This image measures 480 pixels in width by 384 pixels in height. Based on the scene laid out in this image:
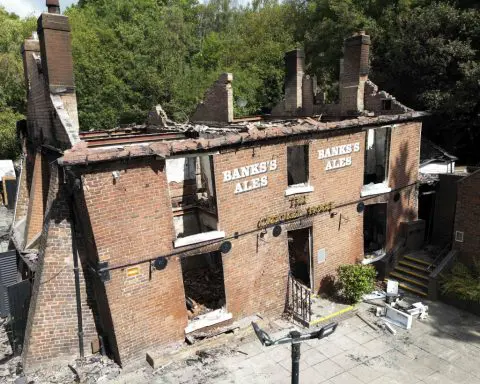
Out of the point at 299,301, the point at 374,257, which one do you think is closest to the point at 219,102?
the point at 374,257

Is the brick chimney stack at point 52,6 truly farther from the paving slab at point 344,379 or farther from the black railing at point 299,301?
the paving slab at point 344,379

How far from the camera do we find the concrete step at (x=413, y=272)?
13172 millimetres

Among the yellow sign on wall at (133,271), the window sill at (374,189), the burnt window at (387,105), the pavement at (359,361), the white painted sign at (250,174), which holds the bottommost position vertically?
the pavement at (359,361)

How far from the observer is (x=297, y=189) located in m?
11.5

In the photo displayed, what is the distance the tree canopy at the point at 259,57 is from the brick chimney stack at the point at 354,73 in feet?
17.9

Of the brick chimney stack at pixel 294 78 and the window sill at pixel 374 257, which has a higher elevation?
the brick chimney stack at pixel 294 78

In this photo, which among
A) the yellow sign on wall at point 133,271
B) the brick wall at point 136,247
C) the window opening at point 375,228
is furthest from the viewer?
the window opening at point 375,228

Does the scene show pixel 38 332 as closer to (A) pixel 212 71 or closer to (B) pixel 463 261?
(B) pixel 463 261

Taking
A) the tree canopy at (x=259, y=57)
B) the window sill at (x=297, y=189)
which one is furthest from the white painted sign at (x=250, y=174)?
the tree canopy at (x=259, y=57)

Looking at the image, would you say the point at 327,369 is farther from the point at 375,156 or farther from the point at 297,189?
the point at 375,156

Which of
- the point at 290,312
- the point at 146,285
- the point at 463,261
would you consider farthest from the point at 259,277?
the point at 463,261

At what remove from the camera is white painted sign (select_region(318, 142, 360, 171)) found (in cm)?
1188

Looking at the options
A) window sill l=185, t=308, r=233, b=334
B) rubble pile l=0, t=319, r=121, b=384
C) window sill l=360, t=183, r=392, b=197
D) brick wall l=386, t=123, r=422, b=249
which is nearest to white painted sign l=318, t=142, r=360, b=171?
window sill l=360, t=183, r=392, b=197

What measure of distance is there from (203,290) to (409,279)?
6.94 m
